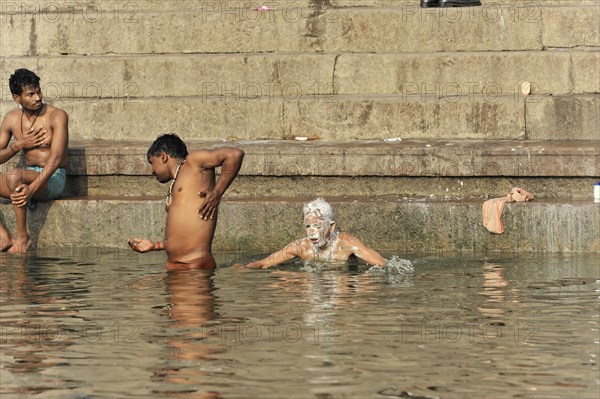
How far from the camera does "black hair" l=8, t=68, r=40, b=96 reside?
11938mm

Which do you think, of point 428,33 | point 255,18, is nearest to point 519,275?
point 428,33

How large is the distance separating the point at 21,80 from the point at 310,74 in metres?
2.81

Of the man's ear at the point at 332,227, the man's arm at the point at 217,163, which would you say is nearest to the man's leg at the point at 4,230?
the man's arm at the point at 217,163

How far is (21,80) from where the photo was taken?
39.3 ft

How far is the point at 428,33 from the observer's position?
13.4 meters

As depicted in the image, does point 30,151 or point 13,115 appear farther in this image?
point 13,115

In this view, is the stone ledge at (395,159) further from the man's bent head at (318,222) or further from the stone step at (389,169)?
the man's bent head at (318,222)

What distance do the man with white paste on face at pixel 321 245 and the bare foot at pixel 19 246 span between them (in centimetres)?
230

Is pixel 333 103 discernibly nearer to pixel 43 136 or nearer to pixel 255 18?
pixel 255 18

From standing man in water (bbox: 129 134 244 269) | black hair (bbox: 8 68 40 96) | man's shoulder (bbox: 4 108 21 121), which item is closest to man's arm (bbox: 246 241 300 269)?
standing man in water (bbox: 129 134 244 269)

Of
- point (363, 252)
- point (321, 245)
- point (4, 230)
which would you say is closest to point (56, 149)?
point (4, 230)

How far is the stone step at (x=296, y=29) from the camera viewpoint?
521 inches

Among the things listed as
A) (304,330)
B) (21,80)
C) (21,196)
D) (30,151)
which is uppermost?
(21,80)

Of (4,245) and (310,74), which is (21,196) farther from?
(310,74)
